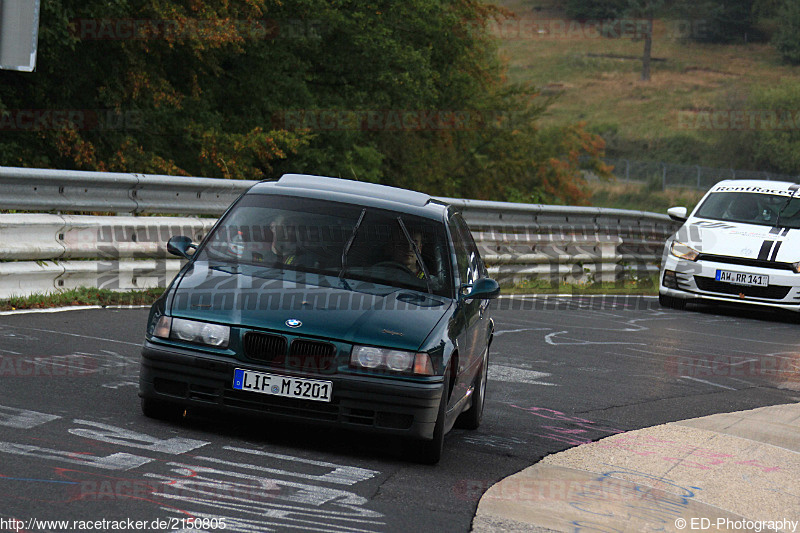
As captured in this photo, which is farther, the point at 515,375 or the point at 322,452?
the point at 515,375

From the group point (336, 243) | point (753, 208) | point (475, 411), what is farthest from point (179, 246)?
point (753, 208)

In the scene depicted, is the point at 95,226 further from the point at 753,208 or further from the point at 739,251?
the point at 753,208

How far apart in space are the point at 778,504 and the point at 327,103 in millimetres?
25216

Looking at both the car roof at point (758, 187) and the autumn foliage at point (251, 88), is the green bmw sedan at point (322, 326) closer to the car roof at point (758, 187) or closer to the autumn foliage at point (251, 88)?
the car roof at point (758, 187)

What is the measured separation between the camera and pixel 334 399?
638 centimetres

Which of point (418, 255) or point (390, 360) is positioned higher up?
point (418, 255)

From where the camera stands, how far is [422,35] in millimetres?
33000

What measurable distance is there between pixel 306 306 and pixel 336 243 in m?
0.88

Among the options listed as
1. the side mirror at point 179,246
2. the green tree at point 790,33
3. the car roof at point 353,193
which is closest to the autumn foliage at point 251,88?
the car roof at point 353,193

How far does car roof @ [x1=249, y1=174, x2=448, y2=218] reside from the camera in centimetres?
770

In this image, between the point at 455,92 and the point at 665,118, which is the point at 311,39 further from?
the point at 665,118

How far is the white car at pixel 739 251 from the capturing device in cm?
1738

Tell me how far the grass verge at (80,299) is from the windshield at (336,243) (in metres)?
3.96

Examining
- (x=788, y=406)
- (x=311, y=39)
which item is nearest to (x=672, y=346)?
(x=788, y=406)
